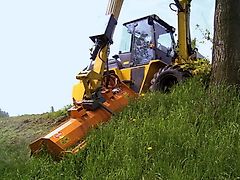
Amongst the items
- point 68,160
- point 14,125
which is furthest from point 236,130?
point 14,125

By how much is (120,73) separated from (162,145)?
3.91m

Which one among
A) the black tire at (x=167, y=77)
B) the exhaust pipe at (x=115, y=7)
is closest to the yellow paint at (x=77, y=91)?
the black tire at (x=167, y=77)

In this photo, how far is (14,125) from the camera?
1190 centimetres

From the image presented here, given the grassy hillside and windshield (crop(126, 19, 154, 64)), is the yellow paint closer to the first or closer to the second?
windshield (crop(126, 19, 154, 64))

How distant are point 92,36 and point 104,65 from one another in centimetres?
56

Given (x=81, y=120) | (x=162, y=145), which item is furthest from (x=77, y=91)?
(x=162, y=145)

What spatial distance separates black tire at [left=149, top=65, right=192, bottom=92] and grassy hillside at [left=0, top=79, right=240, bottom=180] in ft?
2.68

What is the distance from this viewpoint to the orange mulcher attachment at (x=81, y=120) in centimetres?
608

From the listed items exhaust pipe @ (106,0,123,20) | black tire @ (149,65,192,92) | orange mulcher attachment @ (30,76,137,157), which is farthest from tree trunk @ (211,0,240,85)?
exhaust pipe @ (106,0,123,20)

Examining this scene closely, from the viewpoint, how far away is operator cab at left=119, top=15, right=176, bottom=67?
9.48 metres

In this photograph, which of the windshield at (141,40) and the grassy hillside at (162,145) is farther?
the windshield at (141,40)

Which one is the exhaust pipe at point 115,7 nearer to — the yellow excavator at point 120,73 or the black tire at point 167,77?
the yellow excavator at point 120,73

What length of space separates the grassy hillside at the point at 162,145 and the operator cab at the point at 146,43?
254 cm

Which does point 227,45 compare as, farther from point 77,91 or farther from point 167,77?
point 77,91
